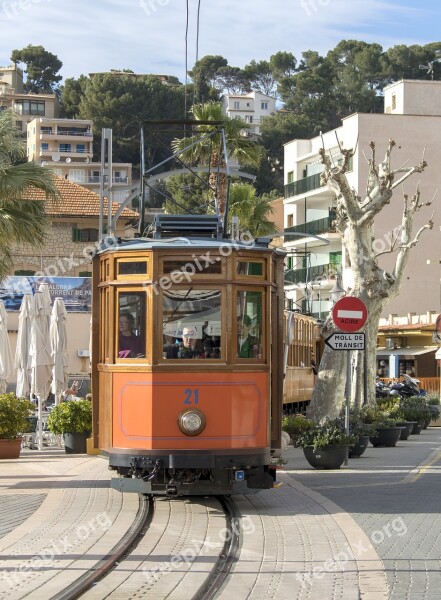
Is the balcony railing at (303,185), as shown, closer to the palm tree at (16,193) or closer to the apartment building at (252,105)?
the palm tree at (16,193)

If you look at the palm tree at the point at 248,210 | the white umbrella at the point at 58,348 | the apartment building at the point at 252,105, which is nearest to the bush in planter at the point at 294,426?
the white umbrella at the point at 58,348

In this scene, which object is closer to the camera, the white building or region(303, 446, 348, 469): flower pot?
region(303, 446, 348, 469): flower pot

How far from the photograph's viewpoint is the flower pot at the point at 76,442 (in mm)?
21906

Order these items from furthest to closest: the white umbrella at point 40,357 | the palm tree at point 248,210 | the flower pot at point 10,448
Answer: the palm tree at point 248,210
the white umbrella at point 40,357
the flower pot at point 10,448

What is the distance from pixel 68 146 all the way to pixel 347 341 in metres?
103

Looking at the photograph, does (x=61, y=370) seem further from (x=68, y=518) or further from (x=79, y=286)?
(x=79, y=286)

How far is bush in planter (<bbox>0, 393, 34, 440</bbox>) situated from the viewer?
20.2m

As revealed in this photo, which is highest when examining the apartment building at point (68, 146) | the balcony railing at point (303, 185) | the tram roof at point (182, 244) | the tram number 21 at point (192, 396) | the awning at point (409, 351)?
the apartment building at point (68, 146)

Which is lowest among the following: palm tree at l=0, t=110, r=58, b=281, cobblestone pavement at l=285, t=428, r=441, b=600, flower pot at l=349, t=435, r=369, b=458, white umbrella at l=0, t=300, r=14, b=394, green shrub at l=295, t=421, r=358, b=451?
cobblestone pavement at l=285, t=428, r=441, b=600

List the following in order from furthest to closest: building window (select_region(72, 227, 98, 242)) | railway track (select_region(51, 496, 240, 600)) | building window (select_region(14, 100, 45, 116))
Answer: building window (select_region(14, 100, 45, 116)) → building window (select_region(72, 227, 98, 242)) → railway track (select_region(51, 496, 240, 600))

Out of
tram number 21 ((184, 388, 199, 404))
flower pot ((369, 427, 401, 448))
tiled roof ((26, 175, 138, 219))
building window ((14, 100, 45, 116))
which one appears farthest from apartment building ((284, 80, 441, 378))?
building window ((14, 100, 45, 116))

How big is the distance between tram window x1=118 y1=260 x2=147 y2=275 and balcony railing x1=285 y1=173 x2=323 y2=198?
51580 millimetres

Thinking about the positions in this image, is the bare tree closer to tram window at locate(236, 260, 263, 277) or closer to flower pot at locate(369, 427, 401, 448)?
flower pot at locate(369, 427, 401, 448)
